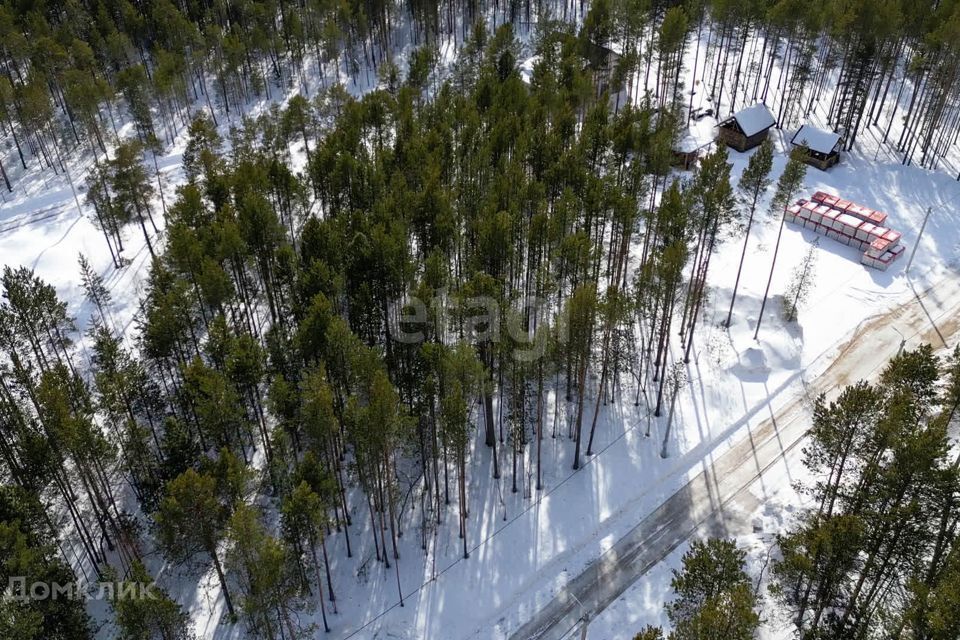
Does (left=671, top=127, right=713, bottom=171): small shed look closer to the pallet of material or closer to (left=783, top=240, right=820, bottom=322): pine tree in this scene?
the pallet of material

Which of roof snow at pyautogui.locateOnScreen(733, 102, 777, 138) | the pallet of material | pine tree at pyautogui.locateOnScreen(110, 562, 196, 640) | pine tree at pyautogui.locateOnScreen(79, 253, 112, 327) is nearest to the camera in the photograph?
pine tree at pyautogui.locateOnScreen(110, 562, 196, 640)


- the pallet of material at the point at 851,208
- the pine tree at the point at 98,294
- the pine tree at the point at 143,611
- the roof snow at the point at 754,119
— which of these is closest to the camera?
the pine tree at the point at 143,611

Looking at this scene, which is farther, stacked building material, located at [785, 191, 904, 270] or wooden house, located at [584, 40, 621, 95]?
wooden house, located at [584, 40, 621, 95]

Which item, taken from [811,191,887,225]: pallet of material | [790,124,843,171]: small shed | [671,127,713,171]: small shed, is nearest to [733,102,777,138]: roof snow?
[790,124,843,171]: small shed

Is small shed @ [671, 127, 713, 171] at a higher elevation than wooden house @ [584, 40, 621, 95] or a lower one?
lower

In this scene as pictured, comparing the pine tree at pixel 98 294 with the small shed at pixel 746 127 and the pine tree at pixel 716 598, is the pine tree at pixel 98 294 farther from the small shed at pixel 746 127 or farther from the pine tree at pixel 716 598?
the small shed at pixel 746 127

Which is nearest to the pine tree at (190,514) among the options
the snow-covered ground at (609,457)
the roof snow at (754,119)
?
the snow-covered ground at (609,457)
